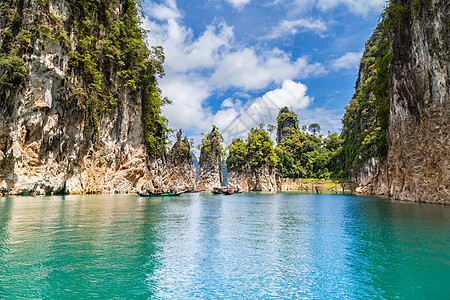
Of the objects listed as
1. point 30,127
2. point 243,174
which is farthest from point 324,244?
point 243,174

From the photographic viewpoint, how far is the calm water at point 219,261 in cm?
613

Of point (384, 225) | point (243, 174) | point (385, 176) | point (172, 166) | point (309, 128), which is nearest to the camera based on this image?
point (384, 225)

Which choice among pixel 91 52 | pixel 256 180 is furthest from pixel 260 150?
pixel 91 52

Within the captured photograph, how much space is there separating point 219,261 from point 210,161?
67400 mm

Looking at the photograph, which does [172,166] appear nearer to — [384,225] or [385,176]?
[385,176]

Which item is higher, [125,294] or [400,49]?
[400,49]

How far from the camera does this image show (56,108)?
30250 millimetres

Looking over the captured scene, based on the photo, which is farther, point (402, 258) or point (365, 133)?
point (365, 133)

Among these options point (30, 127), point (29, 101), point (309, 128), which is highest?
point (309, 128)

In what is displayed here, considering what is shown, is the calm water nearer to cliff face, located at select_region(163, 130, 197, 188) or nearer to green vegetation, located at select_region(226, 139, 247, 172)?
cliff face, located at select_region(163, 130, 197, 188)

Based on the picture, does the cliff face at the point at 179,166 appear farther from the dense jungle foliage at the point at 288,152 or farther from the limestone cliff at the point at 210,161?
the dense jungle foliage at the point at 288,152

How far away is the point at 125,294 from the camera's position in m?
5.81

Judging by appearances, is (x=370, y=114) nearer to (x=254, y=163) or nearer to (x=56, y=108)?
(x=254, y=163)

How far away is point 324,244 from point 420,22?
23.6 metres
